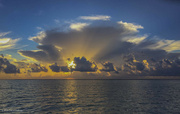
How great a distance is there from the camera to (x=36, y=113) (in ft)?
115

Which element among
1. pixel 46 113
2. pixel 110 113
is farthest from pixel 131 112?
pixel 46 113

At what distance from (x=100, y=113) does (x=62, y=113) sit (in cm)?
935

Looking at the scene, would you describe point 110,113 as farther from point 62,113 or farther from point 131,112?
point 62,113

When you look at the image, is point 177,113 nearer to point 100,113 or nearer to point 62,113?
point 100,113

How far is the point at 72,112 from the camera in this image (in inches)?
1412

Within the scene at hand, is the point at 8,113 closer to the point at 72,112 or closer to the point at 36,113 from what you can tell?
the point at 36,113

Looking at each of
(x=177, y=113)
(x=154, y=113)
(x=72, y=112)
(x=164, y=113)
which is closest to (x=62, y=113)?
(x=72, y=112)

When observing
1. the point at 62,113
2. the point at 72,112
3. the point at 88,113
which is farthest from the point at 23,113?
the point at 88,113

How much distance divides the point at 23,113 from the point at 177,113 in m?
38.5

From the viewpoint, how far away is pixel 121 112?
35875 millimetres

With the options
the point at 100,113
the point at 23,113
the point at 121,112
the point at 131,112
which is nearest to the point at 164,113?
the point at 131,112

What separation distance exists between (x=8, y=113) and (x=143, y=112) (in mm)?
33487

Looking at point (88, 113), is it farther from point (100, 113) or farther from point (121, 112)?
point (121, 112)

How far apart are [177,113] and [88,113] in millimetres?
22580
